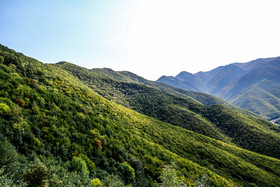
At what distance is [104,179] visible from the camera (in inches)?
338

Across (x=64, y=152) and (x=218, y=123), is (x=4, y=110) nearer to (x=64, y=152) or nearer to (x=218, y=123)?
(x=64, y=152)

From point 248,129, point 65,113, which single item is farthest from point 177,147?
point 248,129

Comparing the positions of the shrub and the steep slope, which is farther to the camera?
the steep slope

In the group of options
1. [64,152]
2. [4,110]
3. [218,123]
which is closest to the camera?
[4,110]

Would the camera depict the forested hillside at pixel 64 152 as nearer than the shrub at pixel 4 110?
Yes

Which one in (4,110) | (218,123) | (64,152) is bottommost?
(218,123)

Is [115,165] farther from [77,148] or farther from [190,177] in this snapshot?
[190,177]

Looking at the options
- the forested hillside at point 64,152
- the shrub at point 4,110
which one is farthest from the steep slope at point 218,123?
the shrub at point 4,110

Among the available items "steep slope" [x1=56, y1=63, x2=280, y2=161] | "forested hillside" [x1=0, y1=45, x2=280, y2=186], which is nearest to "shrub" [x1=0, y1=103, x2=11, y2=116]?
"forested hillside" [x1=0, y1=45, x2=280, y2=186]

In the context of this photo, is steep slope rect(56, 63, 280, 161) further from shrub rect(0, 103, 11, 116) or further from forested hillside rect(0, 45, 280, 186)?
shrub rect(0, 103, 11, 116)

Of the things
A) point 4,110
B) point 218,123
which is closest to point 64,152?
point 4,110

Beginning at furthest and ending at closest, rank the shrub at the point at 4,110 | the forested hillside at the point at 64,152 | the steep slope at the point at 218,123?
the steep slope at the point at 218,123, the shrub at the point at 4,110, the forested hillside at the point at 64,152

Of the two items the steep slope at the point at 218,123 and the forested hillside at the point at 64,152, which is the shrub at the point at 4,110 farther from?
the steep slope at the point at 218,123

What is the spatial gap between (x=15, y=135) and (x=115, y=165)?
8.26 meters
